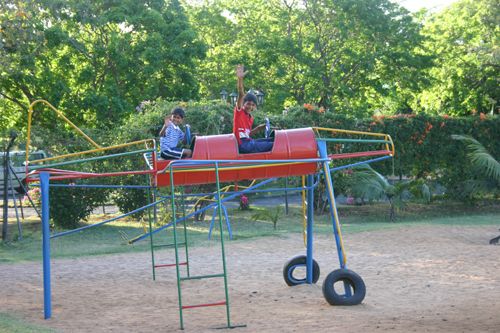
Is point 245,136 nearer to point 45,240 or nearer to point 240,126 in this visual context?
point 240,126

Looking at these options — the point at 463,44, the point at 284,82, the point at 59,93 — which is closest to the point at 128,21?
the point at 59,93

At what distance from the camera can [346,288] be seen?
26.9 feet

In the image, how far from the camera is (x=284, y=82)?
26.5m

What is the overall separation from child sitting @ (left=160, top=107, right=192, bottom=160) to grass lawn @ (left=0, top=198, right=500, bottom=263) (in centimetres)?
532

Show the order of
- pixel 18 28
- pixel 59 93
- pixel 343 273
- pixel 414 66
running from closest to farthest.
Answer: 1. pixel 343 273
2. pixel 18 28
3. pixel 59 93
4. pixel 414 66

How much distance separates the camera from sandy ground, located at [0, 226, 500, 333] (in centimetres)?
725

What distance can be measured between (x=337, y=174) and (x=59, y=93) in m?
9.15

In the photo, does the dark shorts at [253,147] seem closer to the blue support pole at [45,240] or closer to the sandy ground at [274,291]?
the sandy ground at [274,291]

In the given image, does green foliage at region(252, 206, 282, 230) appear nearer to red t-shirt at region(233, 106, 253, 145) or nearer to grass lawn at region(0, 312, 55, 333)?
red t-shirt at region(233, 106, 253, 145)

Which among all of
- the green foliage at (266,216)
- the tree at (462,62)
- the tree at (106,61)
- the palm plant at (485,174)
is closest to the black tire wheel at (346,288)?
the green foliage at (266,216)

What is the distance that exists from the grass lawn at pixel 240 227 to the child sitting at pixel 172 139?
5.32 m

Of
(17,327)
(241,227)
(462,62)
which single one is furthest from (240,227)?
(462,62)

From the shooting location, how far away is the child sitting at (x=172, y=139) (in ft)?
27.3

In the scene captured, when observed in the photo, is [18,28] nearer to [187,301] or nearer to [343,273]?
[187,301]
